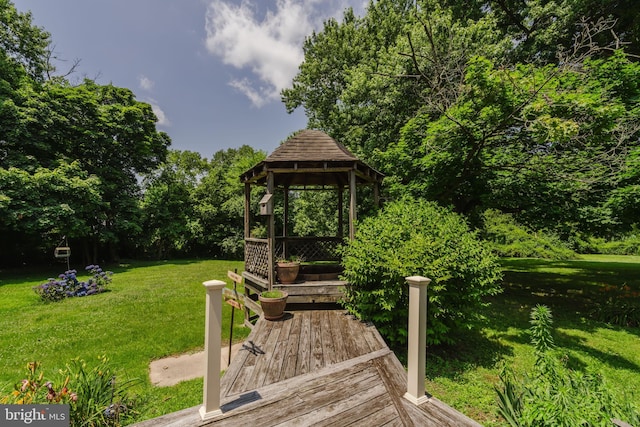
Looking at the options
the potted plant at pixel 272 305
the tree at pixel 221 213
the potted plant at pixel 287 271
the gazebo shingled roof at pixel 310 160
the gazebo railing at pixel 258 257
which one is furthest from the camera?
the tree at pixel 221 213

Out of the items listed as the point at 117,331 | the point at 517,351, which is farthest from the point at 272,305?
the point at 517,351

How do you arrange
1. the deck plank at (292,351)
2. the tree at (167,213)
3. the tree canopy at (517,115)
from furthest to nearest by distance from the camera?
the tree at (167,213), the tree canopy at (517,115), the deck plank at (292,351)

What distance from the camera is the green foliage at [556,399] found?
195 cm

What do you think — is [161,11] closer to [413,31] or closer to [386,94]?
[386,94]

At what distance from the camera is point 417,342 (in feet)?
8.95

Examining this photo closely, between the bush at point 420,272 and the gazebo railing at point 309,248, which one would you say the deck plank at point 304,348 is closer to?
the bush at point 420,272

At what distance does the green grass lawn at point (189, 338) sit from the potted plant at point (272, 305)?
1.51 metres

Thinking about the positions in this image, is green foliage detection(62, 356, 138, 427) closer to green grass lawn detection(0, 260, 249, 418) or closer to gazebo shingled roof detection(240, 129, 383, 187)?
green grass lawn detection(0, 260, 249, 418)

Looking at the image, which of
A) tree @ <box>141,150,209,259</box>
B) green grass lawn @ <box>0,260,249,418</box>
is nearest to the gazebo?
green grass lawn @ <box>0,260,249,418</box>

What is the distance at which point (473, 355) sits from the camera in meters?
5.05

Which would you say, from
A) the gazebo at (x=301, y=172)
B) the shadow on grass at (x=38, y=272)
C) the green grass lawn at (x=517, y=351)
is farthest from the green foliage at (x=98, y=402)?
the shadow on grass at (x=38, y=272)

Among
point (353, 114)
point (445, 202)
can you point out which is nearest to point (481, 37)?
point (353, 114)

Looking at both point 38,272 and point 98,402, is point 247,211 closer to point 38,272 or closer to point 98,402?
point 98,402

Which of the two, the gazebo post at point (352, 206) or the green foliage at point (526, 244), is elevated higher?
the gazebo post at point (352, 206)
